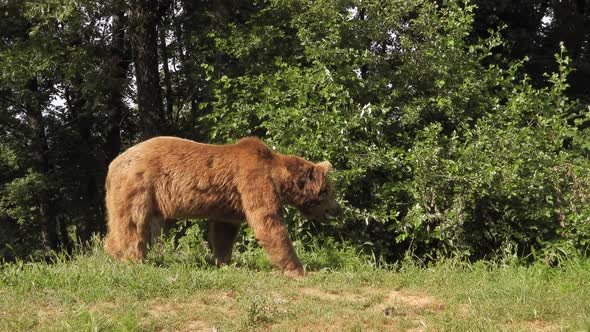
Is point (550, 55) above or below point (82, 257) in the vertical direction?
above

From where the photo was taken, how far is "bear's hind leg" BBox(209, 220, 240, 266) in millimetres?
8305

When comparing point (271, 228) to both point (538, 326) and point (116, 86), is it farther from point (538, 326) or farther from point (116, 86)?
point (116, 86)

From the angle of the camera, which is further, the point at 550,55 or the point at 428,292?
the point at 550,55

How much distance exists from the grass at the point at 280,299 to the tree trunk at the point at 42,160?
1642cm

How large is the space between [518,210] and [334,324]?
551cm

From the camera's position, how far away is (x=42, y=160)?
22969 millimetres

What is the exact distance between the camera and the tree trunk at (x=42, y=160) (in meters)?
22.5

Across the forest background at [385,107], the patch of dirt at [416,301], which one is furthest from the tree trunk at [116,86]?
the patch of dirt at [416,301]

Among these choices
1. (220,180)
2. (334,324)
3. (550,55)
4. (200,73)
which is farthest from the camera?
(550,55)

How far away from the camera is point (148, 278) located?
6082mm

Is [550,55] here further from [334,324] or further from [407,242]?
[334,324]

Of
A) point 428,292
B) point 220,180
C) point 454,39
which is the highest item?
point 454,39

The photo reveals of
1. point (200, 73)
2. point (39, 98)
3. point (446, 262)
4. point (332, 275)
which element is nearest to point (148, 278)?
point (332, 275)

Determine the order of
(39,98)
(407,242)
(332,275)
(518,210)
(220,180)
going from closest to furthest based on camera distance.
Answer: (332,275) < (220,180) < (518,210) < (407,242) < (39,98)
